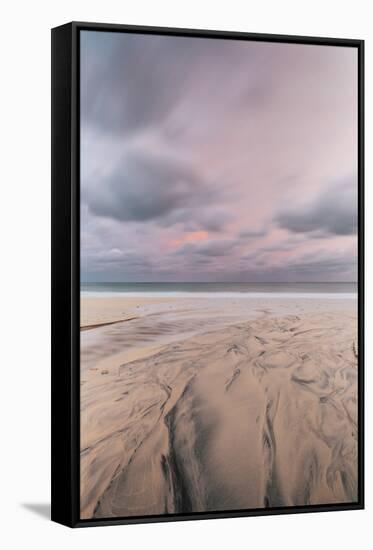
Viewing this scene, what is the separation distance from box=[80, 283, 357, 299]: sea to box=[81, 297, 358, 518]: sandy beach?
0.13 ft

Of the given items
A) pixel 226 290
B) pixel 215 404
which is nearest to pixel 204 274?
pixel 226 290

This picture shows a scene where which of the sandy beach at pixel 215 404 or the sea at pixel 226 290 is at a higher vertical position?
the sea at pixel 226 290

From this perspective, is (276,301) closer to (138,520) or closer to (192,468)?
(192,468)

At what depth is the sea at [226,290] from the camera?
17.9 ft

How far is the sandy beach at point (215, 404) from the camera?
5.38 metres

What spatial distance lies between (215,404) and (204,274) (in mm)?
777

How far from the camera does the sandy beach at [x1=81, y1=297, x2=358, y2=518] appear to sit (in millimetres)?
5379

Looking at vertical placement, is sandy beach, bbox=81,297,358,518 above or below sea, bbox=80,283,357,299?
below

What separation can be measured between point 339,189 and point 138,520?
2.35 m

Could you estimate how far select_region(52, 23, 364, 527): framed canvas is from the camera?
5383 millimetres

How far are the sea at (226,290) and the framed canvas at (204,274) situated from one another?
12 mm

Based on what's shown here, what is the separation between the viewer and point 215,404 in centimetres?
552

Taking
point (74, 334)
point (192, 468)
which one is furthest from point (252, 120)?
point (192, 468)

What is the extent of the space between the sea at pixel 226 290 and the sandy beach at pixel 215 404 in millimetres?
40
